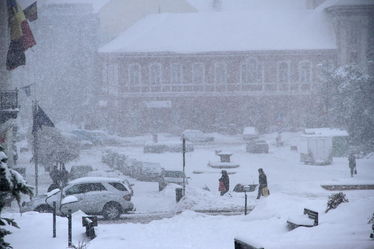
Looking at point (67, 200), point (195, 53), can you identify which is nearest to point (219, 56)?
point (195, 53)

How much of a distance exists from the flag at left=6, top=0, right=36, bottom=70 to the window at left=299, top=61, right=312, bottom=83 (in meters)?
32.6

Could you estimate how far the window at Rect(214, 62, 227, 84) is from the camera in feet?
162

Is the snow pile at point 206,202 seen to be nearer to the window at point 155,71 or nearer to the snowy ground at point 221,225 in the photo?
the snowy ground at point 221,225

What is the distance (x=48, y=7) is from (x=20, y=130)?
16.3 meters

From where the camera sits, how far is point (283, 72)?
162 feet

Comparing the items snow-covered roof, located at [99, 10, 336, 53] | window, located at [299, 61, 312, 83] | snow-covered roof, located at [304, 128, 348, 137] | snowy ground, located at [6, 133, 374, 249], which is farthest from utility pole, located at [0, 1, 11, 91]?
window, located at [299, 61, 312, 83]

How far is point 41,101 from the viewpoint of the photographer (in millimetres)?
58500

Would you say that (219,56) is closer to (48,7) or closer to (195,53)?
(195,53)

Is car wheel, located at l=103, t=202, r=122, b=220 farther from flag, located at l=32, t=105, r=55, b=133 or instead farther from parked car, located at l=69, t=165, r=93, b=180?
parked car, located at l=69, t=165, r=93, b=180

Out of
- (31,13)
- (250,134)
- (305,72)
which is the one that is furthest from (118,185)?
(305,72)

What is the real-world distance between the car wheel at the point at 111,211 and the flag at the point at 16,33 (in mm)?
7479

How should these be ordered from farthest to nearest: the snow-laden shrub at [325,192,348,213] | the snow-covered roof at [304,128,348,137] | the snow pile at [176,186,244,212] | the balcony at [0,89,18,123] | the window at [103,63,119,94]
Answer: the window at [103,63,119,94]
the snow-covered roof at [304,128,348,137]
the balcony at [0,89,18,123]
the snow pile at [176,186,244,212]
the snow-laden shrub at [325,192,348,213]

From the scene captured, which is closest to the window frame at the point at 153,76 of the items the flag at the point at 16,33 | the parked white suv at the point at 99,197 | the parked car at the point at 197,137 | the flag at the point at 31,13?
the parked car at the point at 197,137

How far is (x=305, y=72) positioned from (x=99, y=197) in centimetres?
3543
